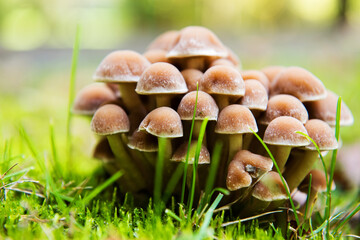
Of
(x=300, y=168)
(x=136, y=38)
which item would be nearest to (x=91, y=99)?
(x=300, y=168)

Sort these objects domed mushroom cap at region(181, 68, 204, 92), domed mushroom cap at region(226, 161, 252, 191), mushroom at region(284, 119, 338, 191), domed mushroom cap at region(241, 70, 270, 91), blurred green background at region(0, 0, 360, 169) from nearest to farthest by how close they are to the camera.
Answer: domed mushroom cap at region(226, 161, 252, 191)
mushroom at region(284, 119, 338, 191)
domed mushroom cap at region(181, 68, 204, 92)
domed mushroom cap at region(241, 70, 270, 91)
blurred green background at region(0, 0, 360, 169)

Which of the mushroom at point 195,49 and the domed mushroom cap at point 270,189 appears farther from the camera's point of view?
the mushroom at point 195,49

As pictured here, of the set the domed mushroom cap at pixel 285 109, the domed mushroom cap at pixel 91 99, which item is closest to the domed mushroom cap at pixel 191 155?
the domed mushroom cap at pixel 285 109

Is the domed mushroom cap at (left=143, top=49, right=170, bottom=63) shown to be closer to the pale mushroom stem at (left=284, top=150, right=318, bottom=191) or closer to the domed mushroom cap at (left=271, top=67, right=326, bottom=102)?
the domed mushroom cap at (left=271, top=67, right=326, bottom=102)

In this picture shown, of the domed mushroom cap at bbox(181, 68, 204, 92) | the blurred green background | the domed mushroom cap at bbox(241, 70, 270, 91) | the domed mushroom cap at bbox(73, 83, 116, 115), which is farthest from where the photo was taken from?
the blurred green background

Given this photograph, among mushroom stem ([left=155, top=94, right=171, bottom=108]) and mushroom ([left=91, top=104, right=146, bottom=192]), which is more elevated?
mushroom stem ([left=155, top=94, right=171, bottom=108])

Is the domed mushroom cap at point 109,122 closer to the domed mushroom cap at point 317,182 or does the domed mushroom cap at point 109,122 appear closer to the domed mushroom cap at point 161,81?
the domed mushroom cap at point 161,81

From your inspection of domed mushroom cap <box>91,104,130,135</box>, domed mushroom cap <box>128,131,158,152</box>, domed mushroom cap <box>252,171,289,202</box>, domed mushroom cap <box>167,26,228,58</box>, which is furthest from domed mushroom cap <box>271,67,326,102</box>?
domed mushroom cap <box>91,104,130,135</box>
